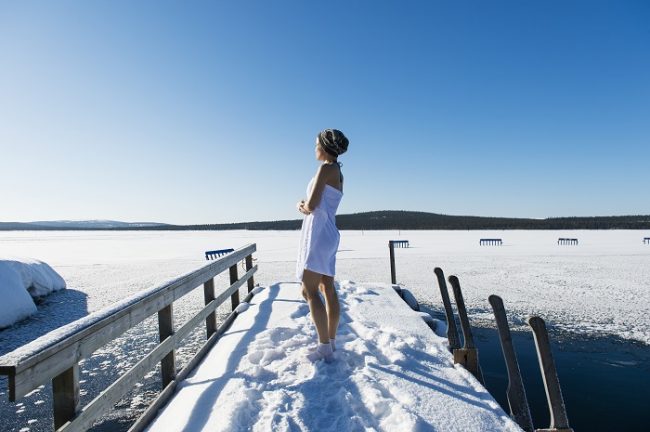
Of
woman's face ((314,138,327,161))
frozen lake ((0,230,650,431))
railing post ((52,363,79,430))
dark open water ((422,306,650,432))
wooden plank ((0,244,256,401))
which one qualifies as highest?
woman's face ((314,138,327,161))

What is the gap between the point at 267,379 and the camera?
9.25 feet

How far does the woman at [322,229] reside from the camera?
299 centimetres

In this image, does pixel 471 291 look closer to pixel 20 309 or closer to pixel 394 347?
pixel 394 347

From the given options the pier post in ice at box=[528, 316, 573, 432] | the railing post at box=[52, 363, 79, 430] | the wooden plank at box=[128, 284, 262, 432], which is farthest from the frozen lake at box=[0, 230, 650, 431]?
the pier post in ice at box=[528, 316, 573, 432]

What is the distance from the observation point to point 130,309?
2.39 m

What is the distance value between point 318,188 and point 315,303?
36.5 inches

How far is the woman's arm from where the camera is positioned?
2.95 metres

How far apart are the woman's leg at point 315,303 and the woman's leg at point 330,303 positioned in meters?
0.09

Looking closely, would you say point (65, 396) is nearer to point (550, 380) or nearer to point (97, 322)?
point (97, 322)

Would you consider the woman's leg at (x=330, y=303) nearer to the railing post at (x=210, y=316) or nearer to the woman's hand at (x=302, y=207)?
the woman's hand at (x=302, y=207)

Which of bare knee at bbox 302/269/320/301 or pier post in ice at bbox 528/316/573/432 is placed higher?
bare knee at bbox 302/269/320/301

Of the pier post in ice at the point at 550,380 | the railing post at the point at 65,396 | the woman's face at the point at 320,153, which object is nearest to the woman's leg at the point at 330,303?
the woman's face at the point at 320,153

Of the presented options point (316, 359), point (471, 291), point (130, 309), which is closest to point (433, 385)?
point (316, 359)

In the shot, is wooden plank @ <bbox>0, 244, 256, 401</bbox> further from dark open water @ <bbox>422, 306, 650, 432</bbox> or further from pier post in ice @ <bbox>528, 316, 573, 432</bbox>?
dark open water @ <bbox>422, 306, 650, 432</bbox>
